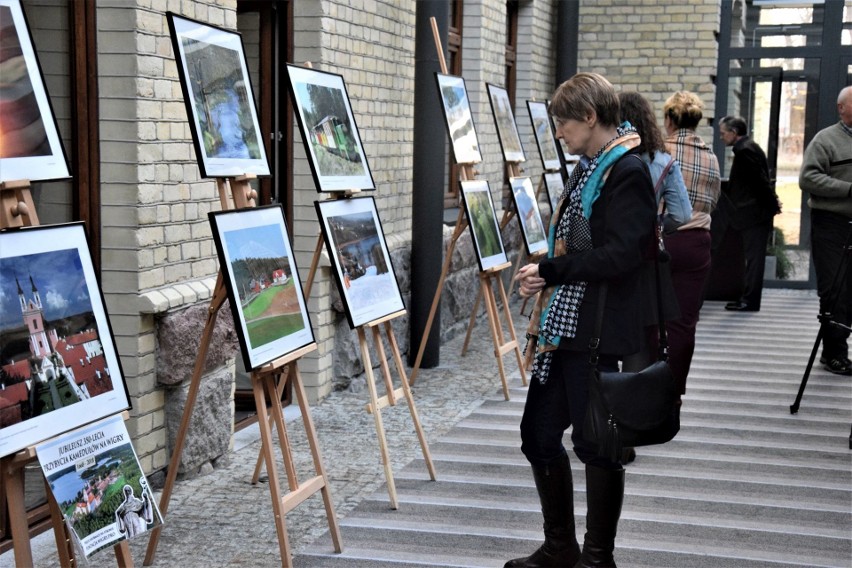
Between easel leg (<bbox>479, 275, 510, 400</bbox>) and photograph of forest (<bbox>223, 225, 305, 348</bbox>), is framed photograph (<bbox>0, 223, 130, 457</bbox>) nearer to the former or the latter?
photograph of forest (<bbox>223, 225, 305, 348</bbox>)

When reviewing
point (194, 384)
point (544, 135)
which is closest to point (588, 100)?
point (194, 384)

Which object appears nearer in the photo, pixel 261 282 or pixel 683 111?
pixel 261 282

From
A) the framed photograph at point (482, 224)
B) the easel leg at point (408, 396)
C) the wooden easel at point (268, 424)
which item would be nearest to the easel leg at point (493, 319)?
the framed photograph at point (482, 224)

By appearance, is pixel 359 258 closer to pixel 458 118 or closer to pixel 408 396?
pixel 408 396

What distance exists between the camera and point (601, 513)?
11.5 feet

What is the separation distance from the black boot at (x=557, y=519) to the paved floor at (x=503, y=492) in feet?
1.01

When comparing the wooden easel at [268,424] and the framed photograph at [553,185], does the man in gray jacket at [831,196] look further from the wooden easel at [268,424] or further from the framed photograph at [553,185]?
the wooden easel at [268,424]

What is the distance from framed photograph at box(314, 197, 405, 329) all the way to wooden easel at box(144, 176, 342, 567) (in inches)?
19.1

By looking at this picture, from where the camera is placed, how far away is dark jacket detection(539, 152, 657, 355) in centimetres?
338

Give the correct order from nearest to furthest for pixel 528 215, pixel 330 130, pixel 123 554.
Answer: pixel 123 554, pixel 330 130, pixel 528 215

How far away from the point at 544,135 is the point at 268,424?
224 inches

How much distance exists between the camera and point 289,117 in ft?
20.2

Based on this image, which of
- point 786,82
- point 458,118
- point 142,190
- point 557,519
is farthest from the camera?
point 786,82

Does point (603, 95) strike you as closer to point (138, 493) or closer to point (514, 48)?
point (138, 493)
